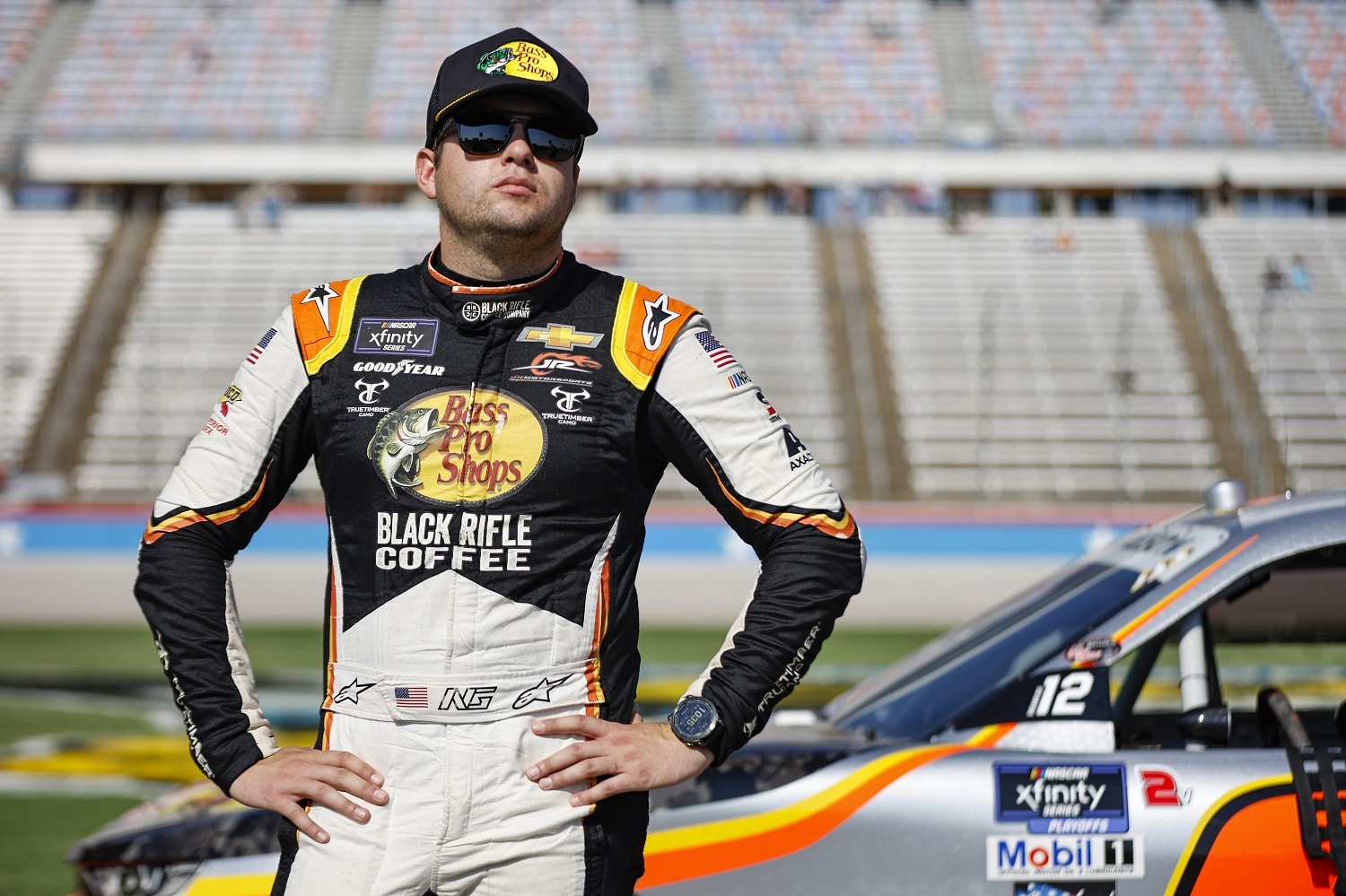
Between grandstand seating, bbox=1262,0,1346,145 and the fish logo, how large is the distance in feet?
95.7

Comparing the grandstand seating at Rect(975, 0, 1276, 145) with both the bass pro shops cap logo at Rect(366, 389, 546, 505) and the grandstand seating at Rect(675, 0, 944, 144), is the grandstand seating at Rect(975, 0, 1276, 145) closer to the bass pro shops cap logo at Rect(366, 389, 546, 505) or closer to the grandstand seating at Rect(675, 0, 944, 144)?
the grandstand seating at Rect(675, 0, 944, 144)

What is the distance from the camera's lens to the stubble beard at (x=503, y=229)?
80.1 inches

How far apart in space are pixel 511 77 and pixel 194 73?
29.7 metres

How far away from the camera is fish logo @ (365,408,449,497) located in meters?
1.97

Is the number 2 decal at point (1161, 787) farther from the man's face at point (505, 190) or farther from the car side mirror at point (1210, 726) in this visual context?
the man's face at point (505, 190)

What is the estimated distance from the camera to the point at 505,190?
203 cm

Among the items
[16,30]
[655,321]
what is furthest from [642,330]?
[16,30]

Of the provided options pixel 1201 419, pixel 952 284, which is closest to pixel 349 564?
pixel 1201 419

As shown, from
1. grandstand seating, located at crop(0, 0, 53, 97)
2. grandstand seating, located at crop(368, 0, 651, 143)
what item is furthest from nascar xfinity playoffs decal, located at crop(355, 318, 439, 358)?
grandstand seating, located at crop(0, 0, 53, 97)

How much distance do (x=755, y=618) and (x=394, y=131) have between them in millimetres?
26879

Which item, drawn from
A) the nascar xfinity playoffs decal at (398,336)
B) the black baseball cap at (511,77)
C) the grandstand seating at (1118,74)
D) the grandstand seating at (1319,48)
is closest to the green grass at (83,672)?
the nascar xfinity playoffs decal at (398,336)

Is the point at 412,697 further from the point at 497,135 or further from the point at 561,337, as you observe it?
the point at 497,135

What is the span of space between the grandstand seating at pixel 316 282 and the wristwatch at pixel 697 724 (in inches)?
648

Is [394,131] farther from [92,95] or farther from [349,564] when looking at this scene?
[349,564]
